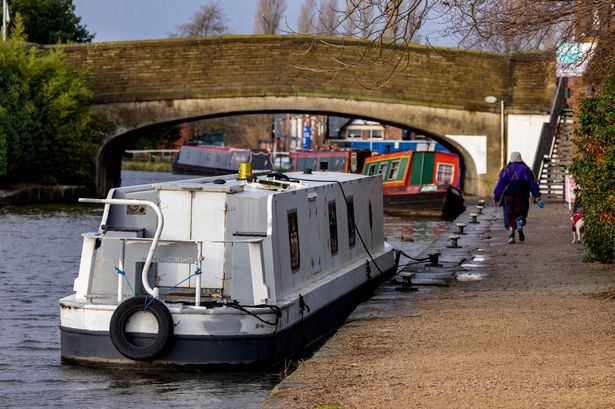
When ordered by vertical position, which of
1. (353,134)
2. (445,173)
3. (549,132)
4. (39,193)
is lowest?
(39,193)

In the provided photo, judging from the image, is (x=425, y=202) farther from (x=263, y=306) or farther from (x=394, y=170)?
(x=263, y=306)

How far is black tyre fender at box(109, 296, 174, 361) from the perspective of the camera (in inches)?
430

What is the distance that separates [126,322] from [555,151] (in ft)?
104

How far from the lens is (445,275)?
1678 cm

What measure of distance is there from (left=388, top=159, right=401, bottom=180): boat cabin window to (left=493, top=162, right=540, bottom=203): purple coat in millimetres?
17722

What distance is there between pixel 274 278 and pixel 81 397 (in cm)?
214

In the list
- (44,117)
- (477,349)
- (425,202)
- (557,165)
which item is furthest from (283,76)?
A: (477,349)

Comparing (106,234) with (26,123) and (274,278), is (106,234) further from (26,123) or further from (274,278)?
(26,123)

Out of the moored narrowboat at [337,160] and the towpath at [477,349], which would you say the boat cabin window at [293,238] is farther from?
the moored narrowboat at [337,160]

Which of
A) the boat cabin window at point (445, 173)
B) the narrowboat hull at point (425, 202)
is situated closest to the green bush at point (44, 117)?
the narrowboat hull at point (425, 202)

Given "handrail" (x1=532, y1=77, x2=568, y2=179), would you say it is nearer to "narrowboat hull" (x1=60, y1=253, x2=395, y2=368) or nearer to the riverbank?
the riverbank

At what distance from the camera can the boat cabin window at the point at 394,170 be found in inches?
1537

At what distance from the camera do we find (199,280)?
36.0ft

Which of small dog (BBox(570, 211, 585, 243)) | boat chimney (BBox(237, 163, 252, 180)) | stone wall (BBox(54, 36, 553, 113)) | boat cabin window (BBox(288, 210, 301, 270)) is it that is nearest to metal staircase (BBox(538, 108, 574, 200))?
stone wall (BBox(54, 36, 553, 113))
